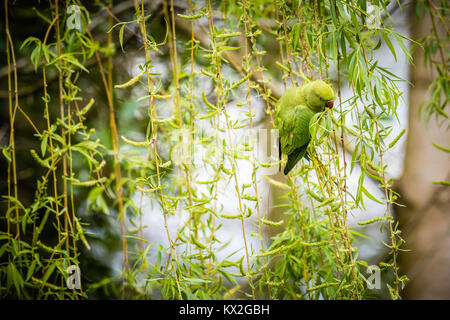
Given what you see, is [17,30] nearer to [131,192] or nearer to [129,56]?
[129,56]

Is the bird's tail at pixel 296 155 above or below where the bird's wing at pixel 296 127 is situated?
below

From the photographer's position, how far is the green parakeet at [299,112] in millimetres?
376

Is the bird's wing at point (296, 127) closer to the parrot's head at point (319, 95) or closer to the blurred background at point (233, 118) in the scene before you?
the parrot's head at point (319, 95)

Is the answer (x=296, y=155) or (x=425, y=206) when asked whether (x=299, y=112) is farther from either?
(x=425, y=206)

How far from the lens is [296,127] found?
396 millimetres

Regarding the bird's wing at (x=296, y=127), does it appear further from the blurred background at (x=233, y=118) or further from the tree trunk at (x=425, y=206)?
the tree trunk at (x=425, y=206)

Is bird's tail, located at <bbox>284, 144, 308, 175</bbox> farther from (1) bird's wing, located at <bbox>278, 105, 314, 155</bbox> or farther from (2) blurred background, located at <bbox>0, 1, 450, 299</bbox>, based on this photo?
(2) blurred background, located at <bbox>0, 1, 450, 299</bbox>

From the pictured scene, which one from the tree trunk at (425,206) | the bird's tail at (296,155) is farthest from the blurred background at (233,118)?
the bird's tail at (296,155)

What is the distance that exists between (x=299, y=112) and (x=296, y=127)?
0.02 m

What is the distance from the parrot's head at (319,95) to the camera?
0.37 meters

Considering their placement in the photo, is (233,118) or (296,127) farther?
(233,118)

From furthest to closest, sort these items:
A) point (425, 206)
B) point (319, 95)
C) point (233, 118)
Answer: point (425, 206)
point (233, 118)
point (319, 95)

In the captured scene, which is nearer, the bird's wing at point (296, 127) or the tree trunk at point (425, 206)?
the bird's wing at point (296, 127)

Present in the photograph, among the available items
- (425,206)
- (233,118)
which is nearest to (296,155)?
(233,118)
